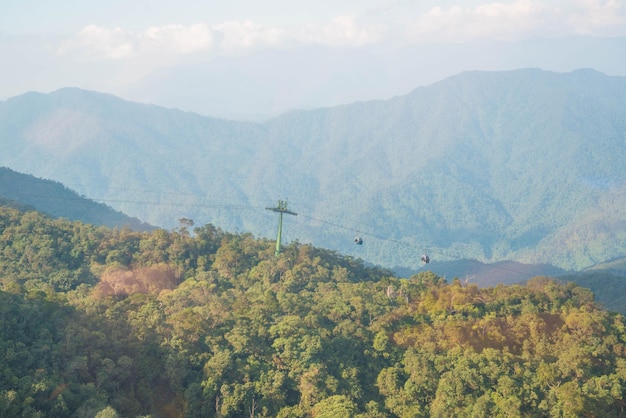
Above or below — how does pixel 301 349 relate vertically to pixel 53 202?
below

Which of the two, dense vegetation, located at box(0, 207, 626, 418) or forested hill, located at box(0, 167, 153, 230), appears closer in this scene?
dense vegetation, located at box(0, 207, 626, 418)

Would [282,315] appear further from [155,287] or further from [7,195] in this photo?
[7,195]

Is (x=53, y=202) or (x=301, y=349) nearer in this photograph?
(x=301, y=349)

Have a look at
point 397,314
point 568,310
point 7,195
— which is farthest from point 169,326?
point 7,195

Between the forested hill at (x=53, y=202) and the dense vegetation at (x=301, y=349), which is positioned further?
the forested hill at (x=53, y=202)

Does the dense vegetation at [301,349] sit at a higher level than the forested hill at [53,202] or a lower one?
lower

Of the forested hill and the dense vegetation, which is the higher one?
the forested hill
